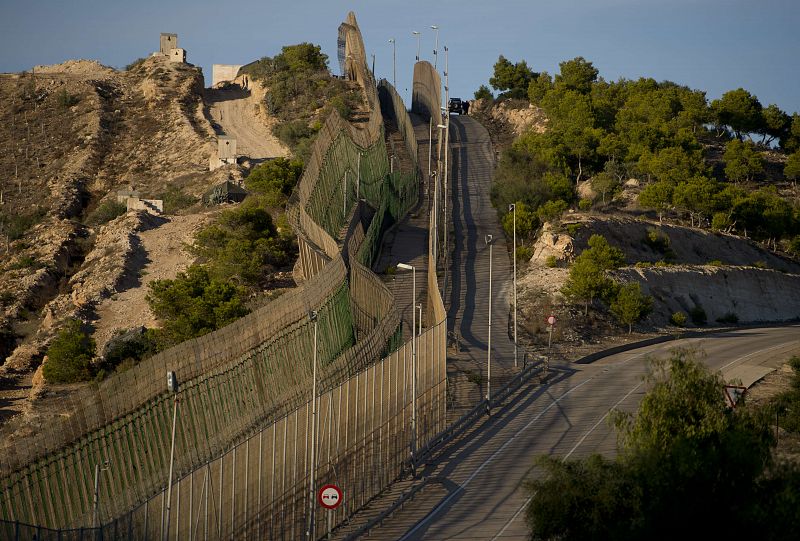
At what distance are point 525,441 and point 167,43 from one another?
8581 cm

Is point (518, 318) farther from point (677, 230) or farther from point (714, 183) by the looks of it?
point (714, 183)

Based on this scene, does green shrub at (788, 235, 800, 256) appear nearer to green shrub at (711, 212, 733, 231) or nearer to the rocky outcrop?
green shrub at (711, 212, 733, 231)

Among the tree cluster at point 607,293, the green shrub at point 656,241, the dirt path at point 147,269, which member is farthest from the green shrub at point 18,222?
the tree cluster at point 607,293

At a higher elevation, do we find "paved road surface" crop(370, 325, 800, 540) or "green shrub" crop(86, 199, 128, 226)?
"green shrub" crop(86, 199, 128, 226)

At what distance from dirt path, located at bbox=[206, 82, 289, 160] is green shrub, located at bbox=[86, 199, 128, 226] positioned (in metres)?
11.9

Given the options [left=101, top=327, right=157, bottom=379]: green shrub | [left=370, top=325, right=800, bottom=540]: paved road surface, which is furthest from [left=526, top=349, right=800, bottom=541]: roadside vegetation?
[left=101, top=327, right=157, bottom=379]: green shrub

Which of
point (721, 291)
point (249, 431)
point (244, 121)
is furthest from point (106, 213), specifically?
point (249, 431)

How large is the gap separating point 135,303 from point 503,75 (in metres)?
62.9

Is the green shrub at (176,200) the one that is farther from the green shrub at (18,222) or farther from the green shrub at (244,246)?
the green shrub at (244,246)

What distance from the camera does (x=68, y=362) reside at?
1853 inches

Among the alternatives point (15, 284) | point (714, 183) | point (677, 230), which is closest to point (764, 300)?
point (677, 230)

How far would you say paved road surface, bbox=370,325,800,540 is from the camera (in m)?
27.6

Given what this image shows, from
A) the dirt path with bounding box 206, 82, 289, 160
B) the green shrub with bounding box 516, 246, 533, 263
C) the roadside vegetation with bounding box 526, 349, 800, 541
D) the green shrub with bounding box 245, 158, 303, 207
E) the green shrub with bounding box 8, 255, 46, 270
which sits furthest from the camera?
the dirt path with bounding box 206, 82, 289, 160

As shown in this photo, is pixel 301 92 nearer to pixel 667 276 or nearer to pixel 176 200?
pixel 176 200
